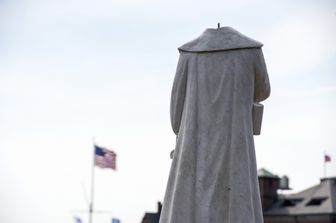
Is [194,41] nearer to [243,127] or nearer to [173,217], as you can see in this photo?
[243,127]

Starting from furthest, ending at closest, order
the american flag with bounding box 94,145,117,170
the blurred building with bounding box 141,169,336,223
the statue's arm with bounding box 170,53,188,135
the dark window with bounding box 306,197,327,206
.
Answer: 1. the dark window with bounding box 306,197,327,206
2. the blurred building with bounding box 141,169,336,223
3. the american flag with bounding box 94,145,117,170
4. the statue's arm with bounding box 170,53,188,135

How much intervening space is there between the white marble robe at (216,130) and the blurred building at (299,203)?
96881 mm

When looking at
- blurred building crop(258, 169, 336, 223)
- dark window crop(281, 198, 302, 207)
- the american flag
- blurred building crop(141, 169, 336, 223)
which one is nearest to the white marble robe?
the american flag

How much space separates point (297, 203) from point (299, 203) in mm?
534

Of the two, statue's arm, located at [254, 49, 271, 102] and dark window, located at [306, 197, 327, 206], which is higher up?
statue's arm, located at [254, 49, 271, 102]

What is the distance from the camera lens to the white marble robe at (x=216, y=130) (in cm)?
948

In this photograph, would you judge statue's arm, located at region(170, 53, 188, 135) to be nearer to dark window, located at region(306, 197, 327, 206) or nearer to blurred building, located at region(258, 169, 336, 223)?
blurred building, located at region(258, 169, 336, 223)

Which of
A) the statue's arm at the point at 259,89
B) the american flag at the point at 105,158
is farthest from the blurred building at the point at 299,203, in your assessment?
the statue's arm at the point at 259,89

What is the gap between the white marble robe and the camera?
9.48m

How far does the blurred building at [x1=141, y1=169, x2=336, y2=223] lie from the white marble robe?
3750 inches

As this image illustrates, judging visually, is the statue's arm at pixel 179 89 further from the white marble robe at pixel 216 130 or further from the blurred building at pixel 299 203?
the blurred building at pixel 299 203

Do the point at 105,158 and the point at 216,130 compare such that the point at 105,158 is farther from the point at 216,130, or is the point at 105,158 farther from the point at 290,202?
the point at 290,202

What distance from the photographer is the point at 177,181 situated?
9.67m

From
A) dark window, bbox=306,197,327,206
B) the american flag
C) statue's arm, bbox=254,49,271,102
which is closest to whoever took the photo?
statue's arm, bbox=254,49,271,102
